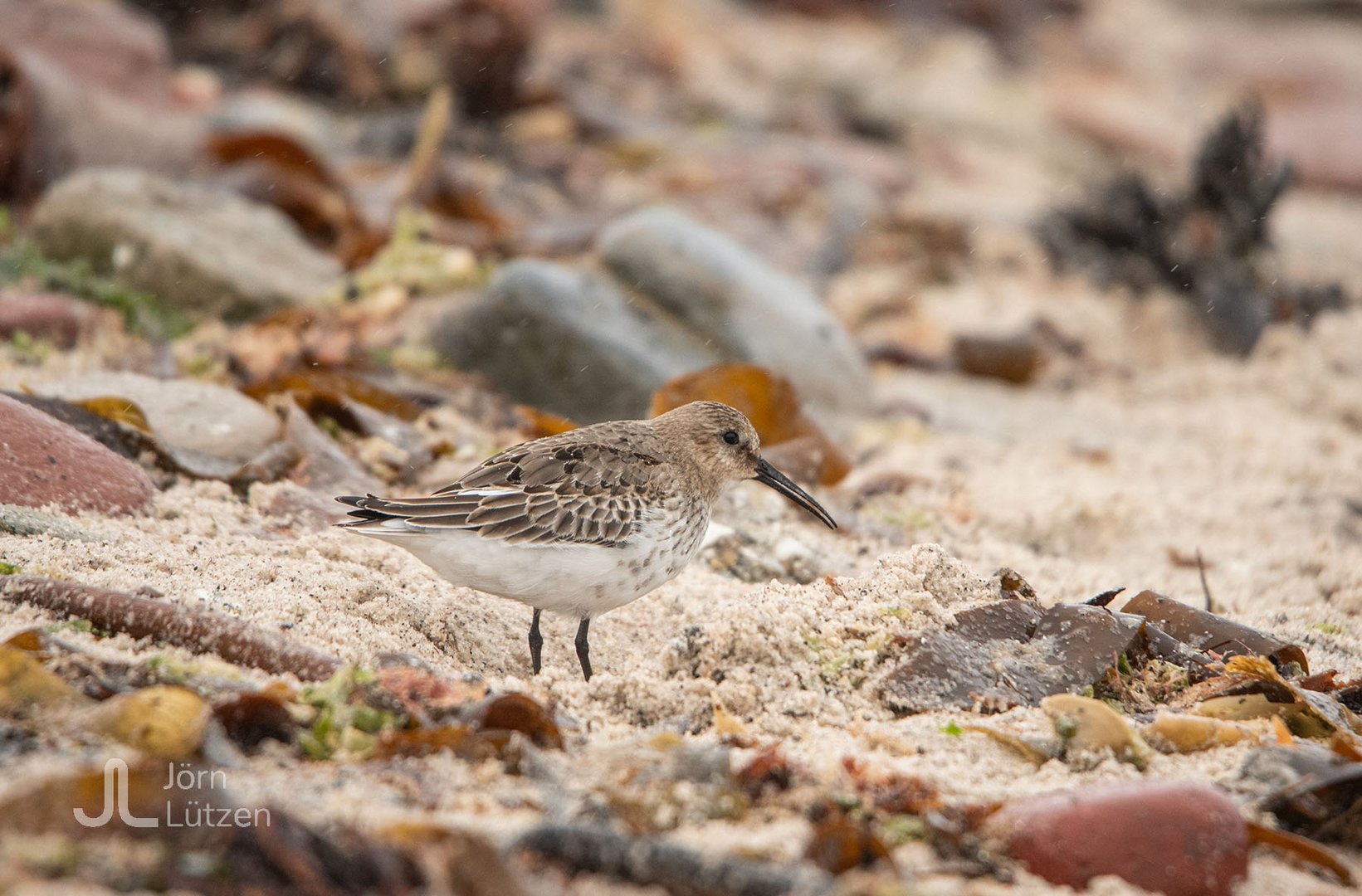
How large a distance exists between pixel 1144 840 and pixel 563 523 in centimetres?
201

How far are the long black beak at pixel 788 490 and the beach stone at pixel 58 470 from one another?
2.10 meters

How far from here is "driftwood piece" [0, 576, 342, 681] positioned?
10.9 ft

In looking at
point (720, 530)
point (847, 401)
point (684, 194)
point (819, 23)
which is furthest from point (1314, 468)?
point (819, 23)

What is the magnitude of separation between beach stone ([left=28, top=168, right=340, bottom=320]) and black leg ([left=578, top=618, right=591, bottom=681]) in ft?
11.6

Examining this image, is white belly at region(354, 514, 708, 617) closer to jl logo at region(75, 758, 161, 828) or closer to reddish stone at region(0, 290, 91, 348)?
jl logo at region(75, 758, 161, 828)

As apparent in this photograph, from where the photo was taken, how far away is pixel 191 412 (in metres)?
5.16

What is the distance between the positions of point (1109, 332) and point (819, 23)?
7304 mm

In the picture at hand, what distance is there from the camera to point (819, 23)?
15047 mm

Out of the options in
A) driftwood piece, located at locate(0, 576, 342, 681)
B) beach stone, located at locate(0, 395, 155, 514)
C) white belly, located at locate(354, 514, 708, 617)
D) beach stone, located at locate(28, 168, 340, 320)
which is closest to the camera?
driftwood piece, located at locate(0, 576, 342, 681)

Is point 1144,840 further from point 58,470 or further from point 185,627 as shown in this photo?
point 58,470

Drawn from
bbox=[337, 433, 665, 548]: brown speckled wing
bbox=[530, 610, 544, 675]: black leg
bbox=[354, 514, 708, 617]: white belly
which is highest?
bbox=[337, 433, 665, 548]: brown speckled wing

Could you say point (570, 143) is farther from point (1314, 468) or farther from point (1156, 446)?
point (1314, 468)

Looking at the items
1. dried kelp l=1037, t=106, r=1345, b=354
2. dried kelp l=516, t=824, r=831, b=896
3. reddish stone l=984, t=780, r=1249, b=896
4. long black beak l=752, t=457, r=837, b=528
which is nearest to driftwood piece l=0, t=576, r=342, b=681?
dried kelp l=516, t=824, r=831, b=896

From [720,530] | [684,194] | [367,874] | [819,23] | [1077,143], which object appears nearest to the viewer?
[367,874]
